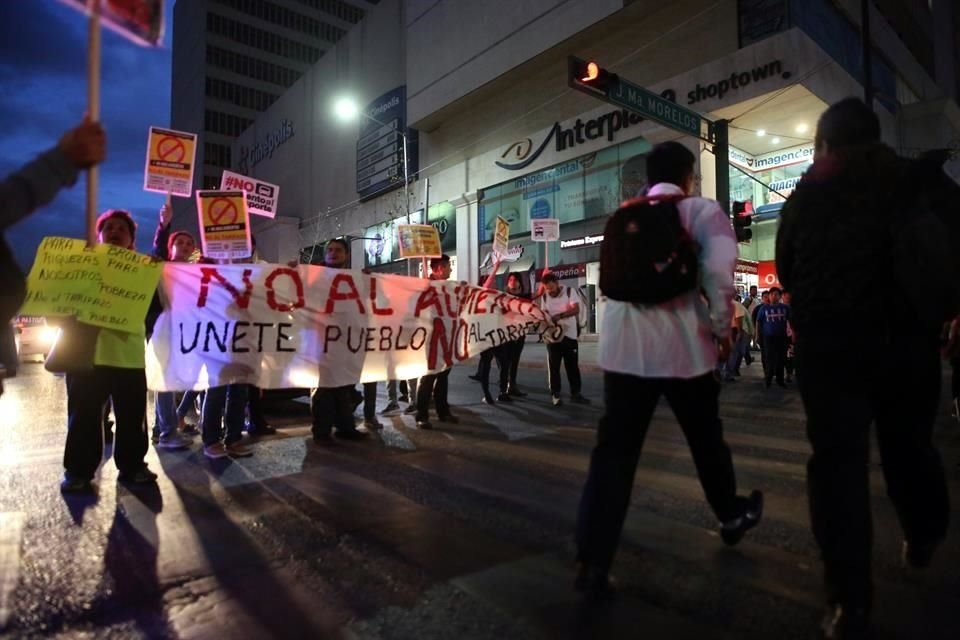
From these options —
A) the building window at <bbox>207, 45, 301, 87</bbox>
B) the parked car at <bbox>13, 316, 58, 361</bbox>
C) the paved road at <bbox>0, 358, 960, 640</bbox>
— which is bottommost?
the paved road at <bbox>0, 358, 960, 640</bbox>

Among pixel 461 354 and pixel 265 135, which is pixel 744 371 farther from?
pixel 265 135

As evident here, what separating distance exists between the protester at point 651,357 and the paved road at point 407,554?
1.06 ft

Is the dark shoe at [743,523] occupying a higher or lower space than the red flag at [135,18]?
lower

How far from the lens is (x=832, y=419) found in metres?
2.14

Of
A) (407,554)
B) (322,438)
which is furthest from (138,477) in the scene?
(407,554)

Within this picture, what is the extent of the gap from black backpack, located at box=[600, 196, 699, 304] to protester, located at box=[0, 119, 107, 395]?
6.31 ft

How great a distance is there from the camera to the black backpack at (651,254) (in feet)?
8.12

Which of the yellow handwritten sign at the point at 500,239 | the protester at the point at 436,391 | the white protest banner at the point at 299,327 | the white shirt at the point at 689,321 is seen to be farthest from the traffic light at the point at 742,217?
the white shirt at the point at 689,321

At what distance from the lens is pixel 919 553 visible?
98.0 inches

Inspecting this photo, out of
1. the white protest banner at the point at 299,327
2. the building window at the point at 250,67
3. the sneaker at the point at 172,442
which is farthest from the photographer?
the building window at the point at 250,67

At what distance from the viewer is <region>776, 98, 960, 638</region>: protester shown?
205 centimetres

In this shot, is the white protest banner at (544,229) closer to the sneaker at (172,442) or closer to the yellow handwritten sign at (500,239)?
the yellow handwritten sign at (500,239)

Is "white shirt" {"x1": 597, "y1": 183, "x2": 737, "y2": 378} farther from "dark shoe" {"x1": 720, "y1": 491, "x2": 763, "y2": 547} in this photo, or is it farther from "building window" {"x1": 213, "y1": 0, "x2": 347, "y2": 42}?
"building window" {"x1": 213, "y1": 0, "x2": 347, "y2": 42}

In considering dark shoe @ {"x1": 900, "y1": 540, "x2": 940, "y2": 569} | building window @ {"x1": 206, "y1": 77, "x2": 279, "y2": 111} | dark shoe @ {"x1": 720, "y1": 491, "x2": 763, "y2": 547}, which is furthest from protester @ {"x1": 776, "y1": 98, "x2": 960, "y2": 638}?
building window @ {"x1": 206, "y1": 77, "x2": 279, "y2": 111}
